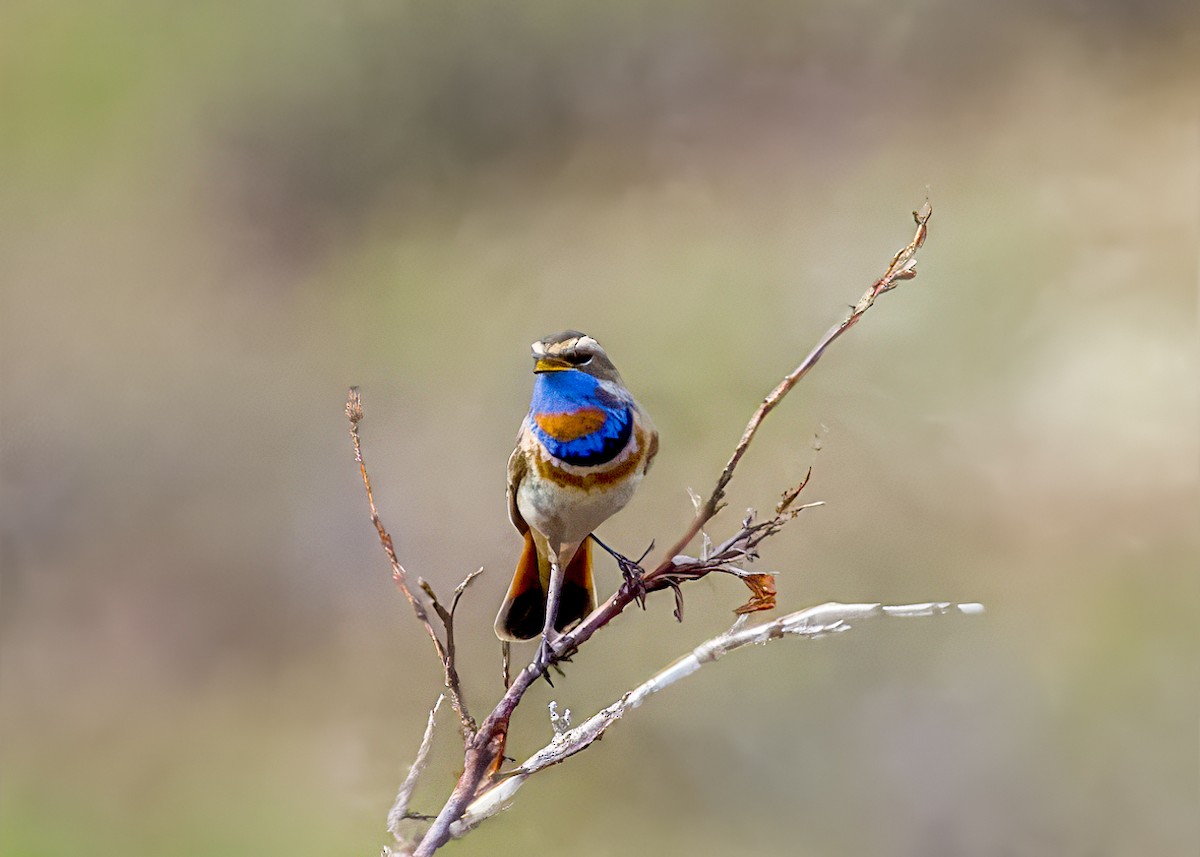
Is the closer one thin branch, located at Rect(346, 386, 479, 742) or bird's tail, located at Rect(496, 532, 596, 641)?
thin branch, located at Rect(346, 386, 479, 742)

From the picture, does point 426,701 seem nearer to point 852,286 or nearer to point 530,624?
point 530,624

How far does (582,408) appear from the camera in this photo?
1.52ft

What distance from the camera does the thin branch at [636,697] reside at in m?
0.42

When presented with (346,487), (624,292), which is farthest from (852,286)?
(346,487)

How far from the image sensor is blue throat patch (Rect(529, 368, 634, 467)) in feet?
1.51

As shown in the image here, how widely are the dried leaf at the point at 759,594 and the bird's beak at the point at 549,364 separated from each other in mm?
101

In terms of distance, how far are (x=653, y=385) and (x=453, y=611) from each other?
46cm

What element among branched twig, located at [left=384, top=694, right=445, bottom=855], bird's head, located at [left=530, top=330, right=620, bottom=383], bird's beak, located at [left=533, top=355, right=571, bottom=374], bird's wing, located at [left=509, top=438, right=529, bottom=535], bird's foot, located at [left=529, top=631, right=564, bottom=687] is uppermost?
bird's head, located at [left=530, top=330, right=620, bottom=383]

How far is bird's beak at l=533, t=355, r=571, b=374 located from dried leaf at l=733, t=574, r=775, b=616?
10cm

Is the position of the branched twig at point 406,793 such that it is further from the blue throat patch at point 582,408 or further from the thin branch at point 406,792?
the blue throat patch at point 582,408

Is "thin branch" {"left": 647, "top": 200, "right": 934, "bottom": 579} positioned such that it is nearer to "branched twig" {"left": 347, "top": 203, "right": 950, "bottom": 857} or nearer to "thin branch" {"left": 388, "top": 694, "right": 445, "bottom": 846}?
"branched twig" {"left": 347, "top": 203, "right": 950, "bottom": 857}

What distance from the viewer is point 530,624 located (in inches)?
20.1

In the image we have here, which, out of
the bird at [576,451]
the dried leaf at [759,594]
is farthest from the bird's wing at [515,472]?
the dried leaf at [759,594]

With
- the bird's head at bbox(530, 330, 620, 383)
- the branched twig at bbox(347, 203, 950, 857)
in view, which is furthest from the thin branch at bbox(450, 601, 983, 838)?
the bird's head at bbox(530, 330, 620, 383)
